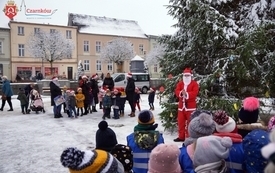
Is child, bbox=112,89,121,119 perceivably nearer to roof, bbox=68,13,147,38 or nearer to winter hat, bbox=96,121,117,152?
winter hat, bbox=96,121,117,152

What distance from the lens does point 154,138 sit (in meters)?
3.70

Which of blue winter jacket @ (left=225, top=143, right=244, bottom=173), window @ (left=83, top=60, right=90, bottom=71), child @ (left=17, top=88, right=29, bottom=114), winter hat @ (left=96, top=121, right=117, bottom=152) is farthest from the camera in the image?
window @ (left=83, top=60, right=90, bottom=71)

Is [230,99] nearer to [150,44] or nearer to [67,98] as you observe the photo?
[67,98]

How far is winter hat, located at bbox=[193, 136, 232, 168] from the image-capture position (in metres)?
2.74

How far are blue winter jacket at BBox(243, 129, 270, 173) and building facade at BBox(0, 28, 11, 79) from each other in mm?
49773

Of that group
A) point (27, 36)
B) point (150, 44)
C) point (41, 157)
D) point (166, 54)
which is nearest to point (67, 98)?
point (166, 54)

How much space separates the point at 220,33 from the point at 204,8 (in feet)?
2.58

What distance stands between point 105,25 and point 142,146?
5588 cm

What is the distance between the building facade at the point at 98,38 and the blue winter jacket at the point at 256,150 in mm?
49254

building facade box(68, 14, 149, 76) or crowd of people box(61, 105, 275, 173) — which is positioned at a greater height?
building facade box(68, 14, 149, 76)

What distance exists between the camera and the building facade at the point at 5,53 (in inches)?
1845

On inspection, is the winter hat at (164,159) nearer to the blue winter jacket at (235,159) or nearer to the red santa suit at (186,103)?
the blue winter jacket at (235,159)

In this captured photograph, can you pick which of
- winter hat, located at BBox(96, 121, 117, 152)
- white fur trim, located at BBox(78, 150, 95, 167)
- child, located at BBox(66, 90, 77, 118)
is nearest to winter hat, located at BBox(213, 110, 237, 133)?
winter hat, located at BBox(96, 121, 117, 152)

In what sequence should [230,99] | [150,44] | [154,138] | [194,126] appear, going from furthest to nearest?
1. [150,44]
2. [230,99]
3. [154,138]
4. [194,126]
